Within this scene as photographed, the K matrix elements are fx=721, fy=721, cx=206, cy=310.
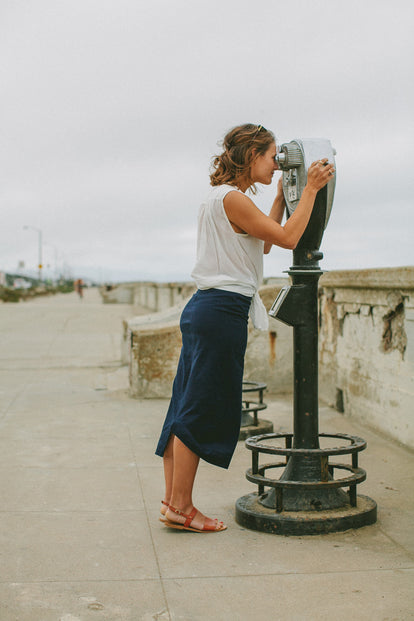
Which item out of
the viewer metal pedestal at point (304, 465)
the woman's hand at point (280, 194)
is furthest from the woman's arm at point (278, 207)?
the viewer metal pedestal at point (304, 465)

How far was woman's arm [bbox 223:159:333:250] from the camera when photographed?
3.04m

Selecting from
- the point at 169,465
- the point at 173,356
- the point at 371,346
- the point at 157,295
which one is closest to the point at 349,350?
the point at 371,346

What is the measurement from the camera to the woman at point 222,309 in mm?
3066

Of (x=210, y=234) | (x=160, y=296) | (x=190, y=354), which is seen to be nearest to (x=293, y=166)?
(x=210, y=234)

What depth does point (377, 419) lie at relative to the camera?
523 centimetres

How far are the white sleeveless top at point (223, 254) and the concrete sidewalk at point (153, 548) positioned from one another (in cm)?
99

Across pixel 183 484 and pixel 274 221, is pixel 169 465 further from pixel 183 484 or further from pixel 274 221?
pixel 274 221

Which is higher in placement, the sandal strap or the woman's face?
the woman's face

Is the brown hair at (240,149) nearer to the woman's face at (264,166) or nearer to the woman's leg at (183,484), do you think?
the woman's face at (264,166)

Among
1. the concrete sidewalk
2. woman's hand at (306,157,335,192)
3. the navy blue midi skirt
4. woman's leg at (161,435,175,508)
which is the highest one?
woman's hand at (306,157,335,192)

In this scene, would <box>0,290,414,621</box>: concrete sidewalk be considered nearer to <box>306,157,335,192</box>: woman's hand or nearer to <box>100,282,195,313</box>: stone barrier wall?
<box>306,157,335,192</box>: woman's hand

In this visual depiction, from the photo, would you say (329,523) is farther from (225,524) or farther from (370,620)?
(370,620)

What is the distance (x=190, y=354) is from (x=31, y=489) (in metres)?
1.35

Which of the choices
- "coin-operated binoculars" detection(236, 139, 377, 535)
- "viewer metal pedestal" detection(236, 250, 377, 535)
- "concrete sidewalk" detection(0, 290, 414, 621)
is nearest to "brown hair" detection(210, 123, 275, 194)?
"coin-operated binoculars" detection(236, 139, 377, 535)
